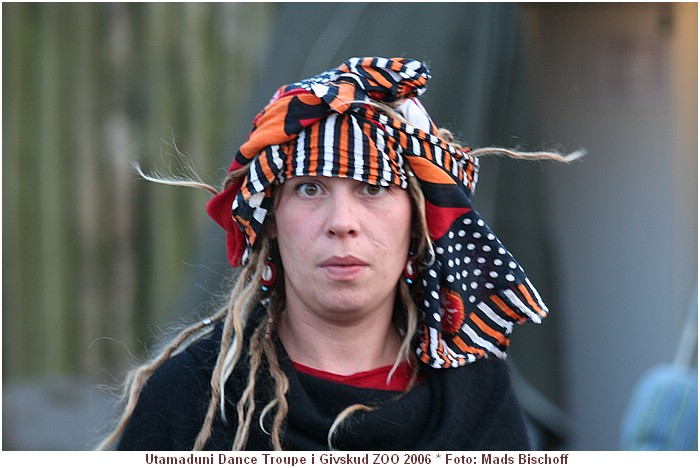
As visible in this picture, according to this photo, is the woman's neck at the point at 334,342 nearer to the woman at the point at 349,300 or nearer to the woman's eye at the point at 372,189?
the woman at the point at 349,300

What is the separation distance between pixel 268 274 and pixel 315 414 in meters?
0.33

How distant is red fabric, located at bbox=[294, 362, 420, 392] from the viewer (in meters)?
2.13

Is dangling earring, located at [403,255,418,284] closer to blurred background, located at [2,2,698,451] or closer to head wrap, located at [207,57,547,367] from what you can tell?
head wrap, located at [207,57,547,367]

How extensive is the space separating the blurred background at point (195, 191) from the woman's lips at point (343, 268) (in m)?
2.14

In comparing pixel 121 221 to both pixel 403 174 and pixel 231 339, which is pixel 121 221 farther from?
pixel 403 174

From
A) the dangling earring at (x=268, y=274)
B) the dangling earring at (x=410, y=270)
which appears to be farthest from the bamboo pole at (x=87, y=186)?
the dangling earring at (x=410, y=270)

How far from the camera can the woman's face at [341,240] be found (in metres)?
2.01

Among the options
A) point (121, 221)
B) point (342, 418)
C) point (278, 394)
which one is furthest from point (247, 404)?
point (121, 221)

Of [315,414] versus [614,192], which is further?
[614,192]

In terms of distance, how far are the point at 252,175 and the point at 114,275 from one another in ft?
8.87

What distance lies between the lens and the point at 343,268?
6.60 feet

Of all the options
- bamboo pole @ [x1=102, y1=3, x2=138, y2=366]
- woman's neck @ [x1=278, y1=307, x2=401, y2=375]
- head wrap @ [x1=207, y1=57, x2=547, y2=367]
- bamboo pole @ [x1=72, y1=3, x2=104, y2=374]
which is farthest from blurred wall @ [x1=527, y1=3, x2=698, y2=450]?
woman's neck @ [x1=278, y1=307, x2=401, y2=375]
